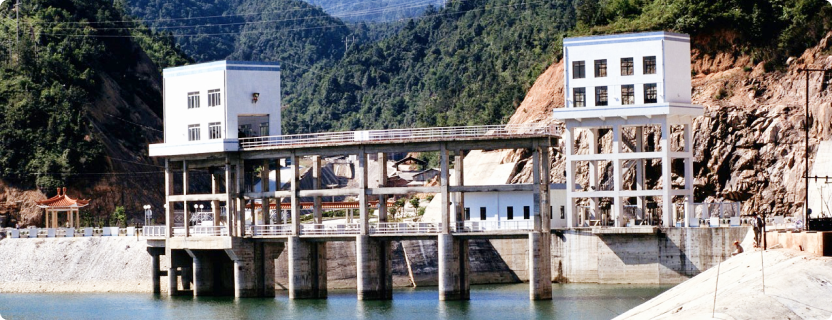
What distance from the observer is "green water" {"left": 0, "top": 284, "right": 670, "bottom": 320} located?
7112 centimetres

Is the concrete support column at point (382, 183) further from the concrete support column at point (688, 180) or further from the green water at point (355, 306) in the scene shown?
the concrete support column at point (688, 180)

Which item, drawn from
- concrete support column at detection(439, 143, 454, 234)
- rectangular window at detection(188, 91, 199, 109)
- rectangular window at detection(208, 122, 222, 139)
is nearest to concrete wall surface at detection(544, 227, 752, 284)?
concrete support column at detection(439, 143, 454, 234)

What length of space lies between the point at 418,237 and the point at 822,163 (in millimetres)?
21195

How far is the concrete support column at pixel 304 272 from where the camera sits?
8212 centimetres

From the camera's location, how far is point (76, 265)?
9531 centimetres

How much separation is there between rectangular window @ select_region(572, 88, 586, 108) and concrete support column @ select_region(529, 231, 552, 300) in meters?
14.4

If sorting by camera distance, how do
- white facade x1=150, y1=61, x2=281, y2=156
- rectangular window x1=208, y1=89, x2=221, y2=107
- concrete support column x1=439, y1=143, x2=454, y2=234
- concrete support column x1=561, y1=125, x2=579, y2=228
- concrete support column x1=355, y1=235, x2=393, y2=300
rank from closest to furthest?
1. concrete support column x1=439, y1=143, x2=454, y2=234
2. concrete support column x1=355, y1=235, x2=393, y2=300
3. white facade x1=150, y1=61, x2=281, y2=156
4. rectangular window x1=208, y1=89, x2=221, y2=107
5. concrete support column x1=561, y1=125, x2=579, y2=228

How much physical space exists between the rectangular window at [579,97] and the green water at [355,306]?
35.5ft

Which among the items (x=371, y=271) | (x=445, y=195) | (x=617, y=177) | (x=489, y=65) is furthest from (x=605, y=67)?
(x=489, y=65)

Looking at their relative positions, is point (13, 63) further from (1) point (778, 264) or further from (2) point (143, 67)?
(1) point (778, 264)

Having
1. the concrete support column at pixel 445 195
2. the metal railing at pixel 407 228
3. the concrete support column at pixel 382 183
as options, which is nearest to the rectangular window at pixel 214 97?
the concrete support column at pixel 382 183

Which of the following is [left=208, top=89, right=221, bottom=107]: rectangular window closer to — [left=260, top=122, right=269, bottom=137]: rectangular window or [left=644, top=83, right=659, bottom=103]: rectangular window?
[left=260, top=122, right=269, bottom=137]: rectangular window

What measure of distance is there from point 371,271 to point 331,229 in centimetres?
422

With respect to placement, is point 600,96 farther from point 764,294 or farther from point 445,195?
point 764,294
